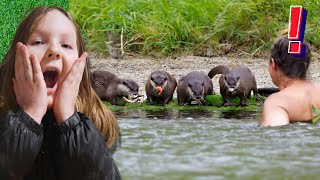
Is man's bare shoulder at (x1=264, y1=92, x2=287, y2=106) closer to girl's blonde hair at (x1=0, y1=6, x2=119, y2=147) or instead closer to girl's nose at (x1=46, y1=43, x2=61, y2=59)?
girl's blonde hair at (x1=0, y1=6, x2=119, y2=147)

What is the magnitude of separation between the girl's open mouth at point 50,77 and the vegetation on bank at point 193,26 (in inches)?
260

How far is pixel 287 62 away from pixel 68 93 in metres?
2.82

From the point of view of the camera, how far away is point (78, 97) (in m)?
1.43

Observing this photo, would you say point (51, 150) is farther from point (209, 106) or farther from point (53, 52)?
point (209, 106)

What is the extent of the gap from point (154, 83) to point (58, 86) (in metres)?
4.15

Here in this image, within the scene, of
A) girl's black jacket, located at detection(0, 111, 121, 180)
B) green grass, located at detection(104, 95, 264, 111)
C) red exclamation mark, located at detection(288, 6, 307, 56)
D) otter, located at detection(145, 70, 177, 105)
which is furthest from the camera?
otter, located at detection(145, 70, 177, 105)

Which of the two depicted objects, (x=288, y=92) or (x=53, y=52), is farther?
(x=288, y=92)

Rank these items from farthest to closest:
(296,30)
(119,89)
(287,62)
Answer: (119,89)
(287,62)
(296,30)

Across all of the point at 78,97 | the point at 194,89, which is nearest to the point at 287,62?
the point at 194,89

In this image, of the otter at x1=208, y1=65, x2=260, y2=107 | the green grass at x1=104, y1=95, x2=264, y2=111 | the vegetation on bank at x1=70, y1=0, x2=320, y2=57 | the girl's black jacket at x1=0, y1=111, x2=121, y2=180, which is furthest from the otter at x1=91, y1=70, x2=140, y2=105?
the girl's black jacket at x1=0, y1=111, x2=121, y2=180

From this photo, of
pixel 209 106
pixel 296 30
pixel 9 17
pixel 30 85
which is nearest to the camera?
pixel 30 85

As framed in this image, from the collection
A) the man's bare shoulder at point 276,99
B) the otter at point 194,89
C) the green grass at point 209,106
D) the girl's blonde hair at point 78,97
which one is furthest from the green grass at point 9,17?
the girl's blonde hair at point 78,97

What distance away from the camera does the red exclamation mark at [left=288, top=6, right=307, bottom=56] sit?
3.52 metres

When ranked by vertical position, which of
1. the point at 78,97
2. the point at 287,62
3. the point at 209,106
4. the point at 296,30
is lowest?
the point at 209,106
